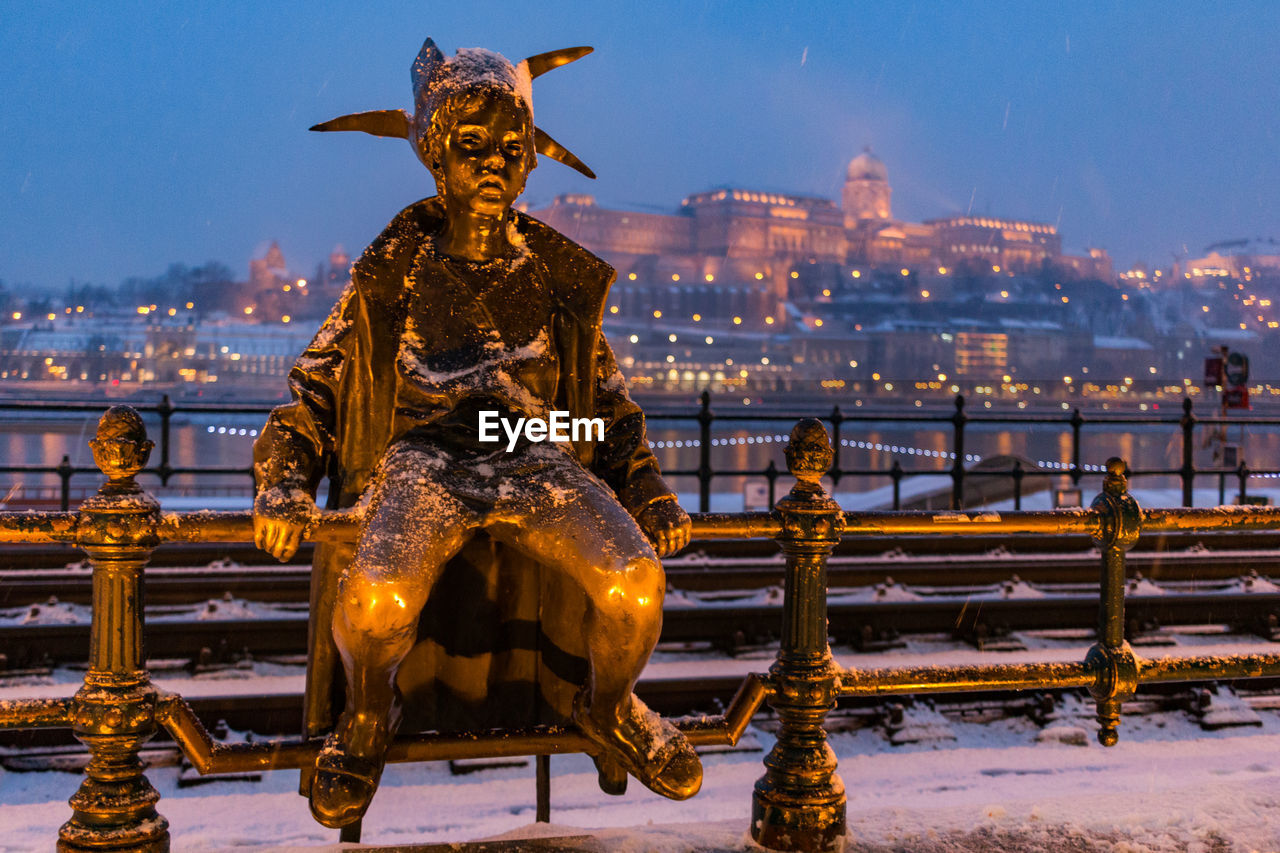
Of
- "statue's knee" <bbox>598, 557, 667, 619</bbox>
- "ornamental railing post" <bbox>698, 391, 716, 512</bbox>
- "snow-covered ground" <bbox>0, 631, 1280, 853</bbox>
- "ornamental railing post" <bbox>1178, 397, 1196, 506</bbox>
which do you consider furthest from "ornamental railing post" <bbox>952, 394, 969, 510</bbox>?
"statue's knee" <bbox>598, 557, 667, 619</bbox>

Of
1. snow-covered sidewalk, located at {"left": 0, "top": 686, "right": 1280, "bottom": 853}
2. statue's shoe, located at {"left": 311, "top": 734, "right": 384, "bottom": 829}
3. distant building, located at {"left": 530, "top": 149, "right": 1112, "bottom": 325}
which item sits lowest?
snow-covered sidewalk, located at {"left": 0, "top": 686, "right": 1280, "bottom": 853}

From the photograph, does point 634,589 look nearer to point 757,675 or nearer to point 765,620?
point 757,675

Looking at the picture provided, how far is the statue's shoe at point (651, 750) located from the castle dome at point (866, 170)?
148m

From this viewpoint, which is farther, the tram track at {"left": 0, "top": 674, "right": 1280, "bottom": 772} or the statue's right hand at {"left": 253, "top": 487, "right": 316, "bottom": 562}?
the tram track at {"left": 0, "top": 674, "right": 1280, "bottom": 772}

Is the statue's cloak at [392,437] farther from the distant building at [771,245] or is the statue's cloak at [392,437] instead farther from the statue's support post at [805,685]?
the distant building at [771,245]

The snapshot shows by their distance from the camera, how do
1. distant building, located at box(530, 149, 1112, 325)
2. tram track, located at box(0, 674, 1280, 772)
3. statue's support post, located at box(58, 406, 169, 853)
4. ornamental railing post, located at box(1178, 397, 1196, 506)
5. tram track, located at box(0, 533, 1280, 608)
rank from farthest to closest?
distant building, located at box(530, 149, 1112, 325)
ornamental railing post, located at box(1178, 397, 1196, 506)
tram track, located at box(0, 533, 1280, 608)
tram track, located at box(0, 674, 1280, 772)
statue's support post, located at box(58, 406, 169, 853)

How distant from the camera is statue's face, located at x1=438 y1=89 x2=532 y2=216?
8.31ft

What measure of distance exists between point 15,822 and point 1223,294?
449 ft

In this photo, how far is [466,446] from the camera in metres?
2.57

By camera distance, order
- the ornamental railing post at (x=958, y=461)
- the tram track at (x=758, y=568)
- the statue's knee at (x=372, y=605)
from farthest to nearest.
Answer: the ornamental railing post at (x=958, y=461), the tram track at (x=758, y=568), the statue's knee at (x=372, y=605)

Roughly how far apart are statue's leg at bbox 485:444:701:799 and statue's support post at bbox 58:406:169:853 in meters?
0.80

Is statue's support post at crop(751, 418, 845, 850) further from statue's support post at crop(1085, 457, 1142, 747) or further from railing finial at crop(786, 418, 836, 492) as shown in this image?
statue's support post at crop(1085, 457, 1142, 747)

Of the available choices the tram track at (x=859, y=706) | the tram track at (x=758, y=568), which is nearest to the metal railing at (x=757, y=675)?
the tram track at (x=859, y=706)

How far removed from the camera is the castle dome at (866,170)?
144500 mm
